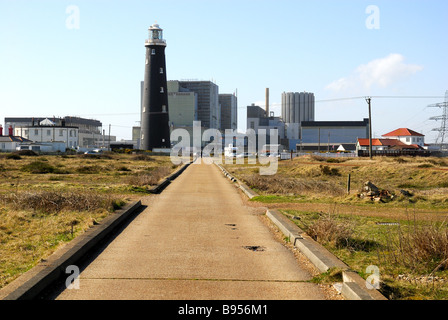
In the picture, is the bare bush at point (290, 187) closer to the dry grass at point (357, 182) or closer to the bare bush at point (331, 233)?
the dry grass at point (357, 182)

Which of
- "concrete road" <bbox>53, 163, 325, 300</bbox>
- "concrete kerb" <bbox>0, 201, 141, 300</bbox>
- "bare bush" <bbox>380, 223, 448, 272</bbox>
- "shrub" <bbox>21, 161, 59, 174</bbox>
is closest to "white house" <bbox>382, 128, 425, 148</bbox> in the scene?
"shrub" <bbox>21, 161, 59, 174</bbox>

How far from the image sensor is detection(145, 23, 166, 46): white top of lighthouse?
3398 inches

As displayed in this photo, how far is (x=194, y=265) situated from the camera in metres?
8.63

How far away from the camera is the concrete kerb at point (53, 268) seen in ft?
21.3

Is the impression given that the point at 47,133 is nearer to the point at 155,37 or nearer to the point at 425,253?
the point at 155,37

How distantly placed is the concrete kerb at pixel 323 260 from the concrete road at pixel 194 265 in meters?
0.32

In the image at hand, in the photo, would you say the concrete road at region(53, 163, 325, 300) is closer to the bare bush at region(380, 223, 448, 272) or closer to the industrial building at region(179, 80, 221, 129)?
the bare bush at region(380, 223, 448, 272)

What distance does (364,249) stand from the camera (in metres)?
9.84

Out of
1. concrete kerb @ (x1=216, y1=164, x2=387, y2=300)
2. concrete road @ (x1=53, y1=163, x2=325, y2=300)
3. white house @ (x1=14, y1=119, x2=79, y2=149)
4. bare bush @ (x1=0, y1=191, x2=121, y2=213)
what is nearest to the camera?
concrete kerb @ (x1=216, y1=164, x2=387, y2=300)

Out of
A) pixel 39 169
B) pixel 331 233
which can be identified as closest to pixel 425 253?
pixel 331 233

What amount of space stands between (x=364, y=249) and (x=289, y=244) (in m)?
1.68

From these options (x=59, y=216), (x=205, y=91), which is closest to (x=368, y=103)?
(x=59, y=216)

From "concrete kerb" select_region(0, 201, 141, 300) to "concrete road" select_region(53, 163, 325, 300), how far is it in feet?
1.02

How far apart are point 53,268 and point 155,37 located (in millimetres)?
83043
